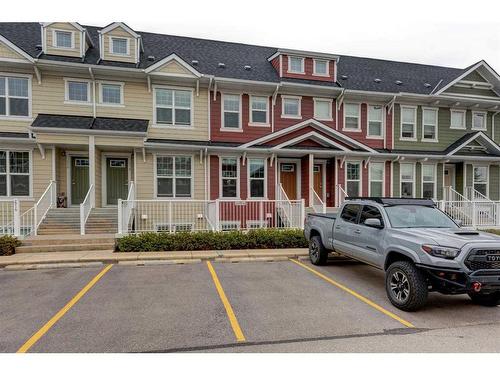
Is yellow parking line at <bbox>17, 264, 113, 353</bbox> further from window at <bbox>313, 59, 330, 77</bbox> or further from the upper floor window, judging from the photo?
the upper floor window

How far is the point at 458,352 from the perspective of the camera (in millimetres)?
3562

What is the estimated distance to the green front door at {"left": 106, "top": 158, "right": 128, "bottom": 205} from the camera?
43.0 ft

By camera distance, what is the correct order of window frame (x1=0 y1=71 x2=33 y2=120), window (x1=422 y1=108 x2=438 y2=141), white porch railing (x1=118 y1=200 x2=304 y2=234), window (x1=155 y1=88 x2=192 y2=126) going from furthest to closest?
window (x1=422 y1=108 x2=438 y2=141), window (x1=155 y1=88 x2=192 y2=126), window frame (x1=0 y1=71 x2=33 y2=120), white porch railing (x1=118 y1=200 x2=304 y2=234)

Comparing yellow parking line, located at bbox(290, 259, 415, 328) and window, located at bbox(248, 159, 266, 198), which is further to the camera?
window, located at bbox(248, 159, 266, 198)

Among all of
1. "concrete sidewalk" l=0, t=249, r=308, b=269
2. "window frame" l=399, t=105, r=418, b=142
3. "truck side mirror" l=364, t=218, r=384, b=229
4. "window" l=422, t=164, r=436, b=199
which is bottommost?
"concrete sidewalk" l=0, t=249, r=308, b=269

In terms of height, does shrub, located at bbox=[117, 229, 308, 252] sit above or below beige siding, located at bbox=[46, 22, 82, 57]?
below

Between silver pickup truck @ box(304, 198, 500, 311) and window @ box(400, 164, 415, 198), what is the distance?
10.2 meters

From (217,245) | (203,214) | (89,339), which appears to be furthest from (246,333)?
(203,214)

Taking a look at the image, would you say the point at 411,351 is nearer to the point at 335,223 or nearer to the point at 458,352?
the point at 458,352

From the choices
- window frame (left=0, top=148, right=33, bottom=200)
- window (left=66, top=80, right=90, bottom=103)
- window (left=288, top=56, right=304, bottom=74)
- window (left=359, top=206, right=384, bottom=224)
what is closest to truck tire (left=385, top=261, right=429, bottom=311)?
window (left=359, top=206, right=384, bottom=224)

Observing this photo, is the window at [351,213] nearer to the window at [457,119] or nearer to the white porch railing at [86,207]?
the white porch railing at [86,207]

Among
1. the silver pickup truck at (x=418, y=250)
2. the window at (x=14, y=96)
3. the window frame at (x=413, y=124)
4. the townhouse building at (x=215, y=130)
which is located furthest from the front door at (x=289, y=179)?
the window at (x=14, y=96)

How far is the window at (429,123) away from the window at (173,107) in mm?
13003

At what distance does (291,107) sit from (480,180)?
1191 centimetres
